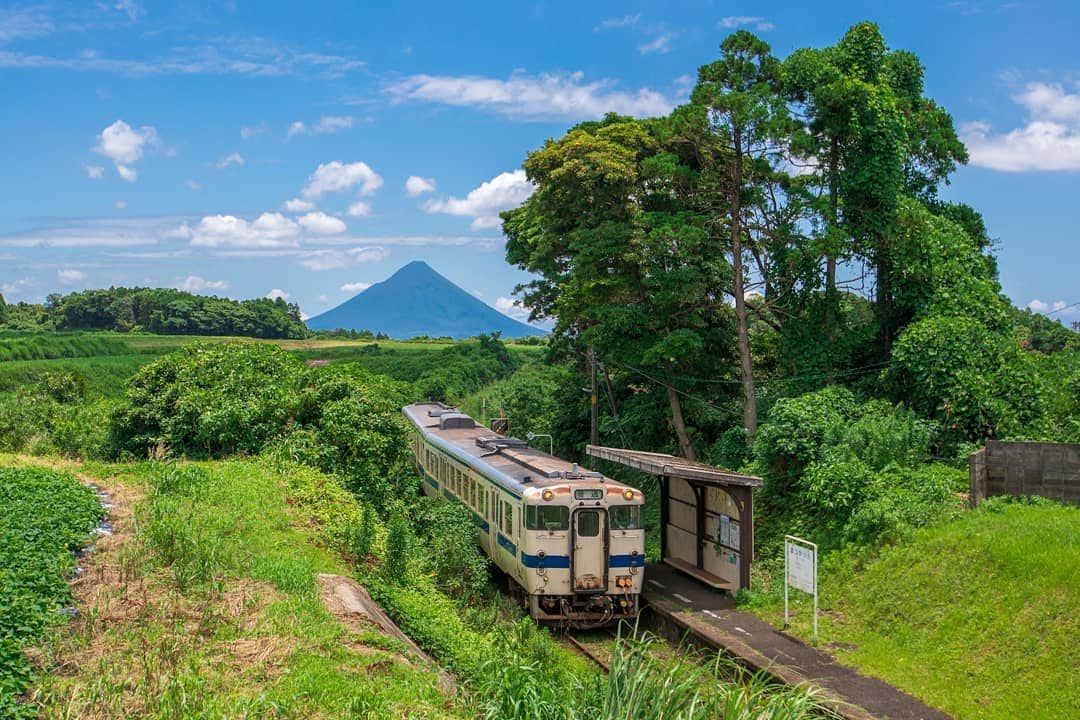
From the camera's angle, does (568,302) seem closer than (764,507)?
No

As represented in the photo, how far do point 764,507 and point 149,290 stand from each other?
2639 inches

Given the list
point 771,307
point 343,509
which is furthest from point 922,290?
point 343,509

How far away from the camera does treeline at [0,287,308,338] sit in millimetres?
65812

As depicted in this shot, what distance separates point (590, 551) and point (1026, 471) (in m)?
7.35

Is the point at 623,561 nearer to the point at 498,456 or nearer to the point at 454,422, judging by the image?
the point at 498,456

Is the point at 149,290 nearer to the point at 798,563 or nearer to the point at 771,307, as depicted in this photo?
the point at 771,307

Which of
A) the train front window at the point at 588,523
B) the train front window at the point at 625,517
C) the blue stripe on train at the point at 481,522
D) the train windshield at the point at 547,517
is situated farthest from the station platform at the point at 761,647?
the blue stripe on train at the point at 481,522

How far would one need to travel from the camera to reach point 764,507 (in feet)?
63.4

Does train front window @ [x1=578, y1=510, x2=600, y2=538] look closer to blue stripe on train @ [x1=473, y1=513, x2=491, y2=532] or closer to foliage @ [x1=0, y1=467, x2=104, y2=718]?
blue stripe on train @ [x1=473, y1=513, x2=491, y2=532]

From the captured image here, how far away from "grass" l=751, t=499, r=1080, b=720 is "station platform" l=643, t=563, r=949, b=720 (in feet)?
0.99

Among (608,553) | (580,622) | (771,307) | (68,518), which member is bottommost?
(580,622)

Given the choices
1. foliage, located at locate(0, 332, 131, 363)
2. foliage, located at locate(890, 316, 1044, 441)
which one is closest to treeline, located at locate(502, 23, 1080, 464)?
foliage, located at locate(890, 316, 1044, 441)

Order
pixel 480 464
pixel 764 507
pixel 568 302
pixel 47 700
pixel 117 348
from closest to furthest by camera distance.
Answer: pixel 47 700
pixel 480 464
pixel 764 507
pixel 568 302
pixel 117 348

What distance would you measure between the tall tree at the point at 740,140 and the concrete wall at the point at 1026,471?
686cm
